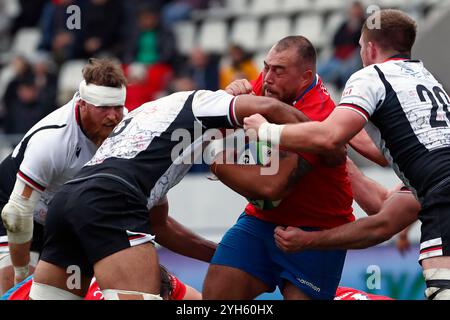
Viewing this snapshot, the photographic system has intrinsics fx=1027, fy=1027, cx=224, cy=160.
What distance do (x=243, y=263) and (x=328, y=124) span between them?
140 centimetres

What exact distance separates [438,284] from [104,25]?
8839 millimetres

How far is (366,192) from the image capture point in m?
7.19

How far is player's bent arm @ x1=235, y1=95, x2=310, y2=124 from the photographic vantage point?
6.04m

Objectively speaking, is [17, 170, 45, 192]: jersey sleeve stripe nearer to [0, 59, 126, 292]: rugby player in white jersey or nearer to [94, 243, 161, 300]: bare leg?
[0, 59, 126, 292]: rugby player in white jersey

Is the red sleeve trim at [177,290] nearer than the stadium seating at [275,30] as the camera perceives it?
Yes

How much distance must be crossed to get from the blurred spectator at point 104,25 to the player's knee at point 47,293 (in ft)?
25.6

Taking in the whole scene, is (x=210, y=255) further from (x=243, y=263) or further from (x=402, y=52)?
(x=402, y=52)

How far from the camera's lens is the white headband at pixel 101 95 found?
6781 millimetres

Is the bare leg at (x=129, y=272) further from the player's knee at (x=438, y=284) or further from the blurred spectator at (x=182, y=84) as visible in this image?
the blurred spectator at (x=182, y=84)

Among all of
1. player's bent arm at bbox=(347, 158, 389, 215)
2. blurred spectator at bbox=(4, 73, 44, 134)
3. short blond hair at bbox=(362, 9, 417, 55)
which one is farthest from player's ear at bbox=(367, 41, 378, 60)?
blurred spectator at bbox=(4, 73, 44, 134)

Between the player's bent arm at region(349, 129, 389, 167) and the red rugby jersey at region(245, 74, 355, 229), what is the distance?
0.23 m

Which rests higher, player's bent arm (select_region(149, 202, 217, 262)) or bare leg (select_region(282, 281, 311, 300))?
player's bent arm (select_region(149, 202, 217, 262))

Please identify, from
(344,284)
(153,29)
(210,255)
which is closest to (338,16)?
(153,29)

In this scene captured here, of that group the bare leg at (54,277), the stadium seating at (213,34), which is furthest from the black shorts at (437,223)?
the stadium seating at (213,34)
